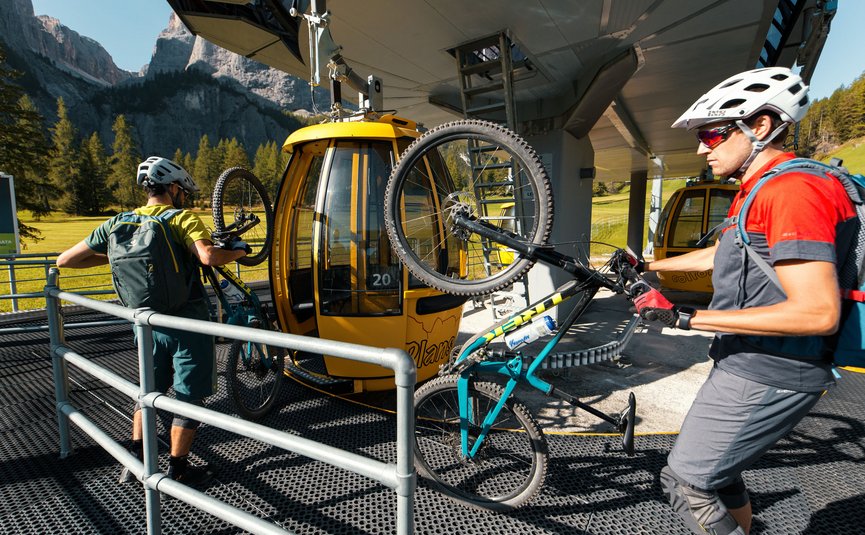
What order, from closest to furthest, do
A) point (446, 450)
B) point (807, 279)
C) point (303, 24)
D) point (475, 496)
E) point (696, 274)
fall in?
point (807, 279) → point (475, 496) → point (446, 450) → point (303, 24) → point (696, 274)

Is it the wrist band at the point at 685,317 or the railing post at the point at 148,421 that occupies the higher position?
the wrist band at the point at 685,317

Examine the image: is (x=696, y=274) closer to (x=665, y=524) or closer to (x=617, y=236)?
(x=665, y=524)

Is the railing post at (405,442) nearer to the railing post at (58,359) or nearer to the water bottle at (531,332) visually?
the water bottle at (531,332)

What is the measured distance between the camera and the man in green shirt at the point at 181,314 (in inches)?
94.0

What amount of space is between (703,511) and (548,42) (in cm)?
511

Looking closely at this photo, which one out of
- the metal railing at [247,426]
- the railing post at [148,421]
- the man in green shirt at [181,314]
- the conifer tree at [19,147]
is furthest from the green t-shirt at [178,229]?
the conifer tree at [19,147]

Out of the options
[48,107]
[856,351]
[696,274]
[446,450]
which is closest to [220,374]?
[446,450]

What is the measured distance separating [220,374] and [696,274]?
9.11 m

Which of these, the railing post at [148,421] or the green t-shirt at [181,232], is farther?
the green t-shirt at [181,232]

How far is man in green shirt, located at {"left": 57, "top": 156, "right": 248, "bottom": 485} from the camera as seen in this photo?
239 centimetres

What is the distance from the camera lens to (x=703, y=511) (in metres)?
1.58

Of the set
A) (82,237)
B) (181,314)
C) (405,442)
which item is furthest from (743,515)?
(82,237)

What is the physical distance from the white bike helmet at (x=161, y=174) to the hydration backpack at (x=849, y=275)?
10.7 ft

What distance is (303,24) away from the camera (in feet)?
15.0
